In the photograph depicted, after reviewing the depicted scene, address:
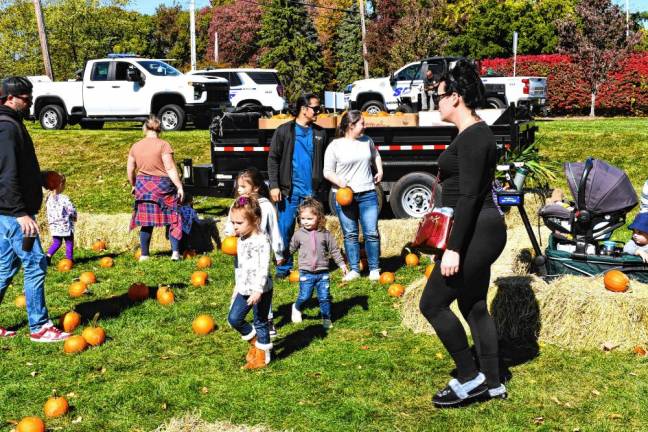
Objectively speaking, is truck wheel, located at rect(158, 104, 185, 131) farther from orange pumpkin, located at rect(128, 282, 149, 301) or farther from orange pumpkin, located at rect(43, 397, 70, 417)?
orange pumpkin, located at rect(43, 397, 70, 417)

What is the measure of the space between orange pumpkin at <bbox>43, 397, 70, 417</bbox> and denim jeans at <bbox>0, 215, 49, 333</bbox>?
65.2 inches

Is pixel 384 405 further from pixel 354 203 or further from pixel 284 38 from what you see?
pixel 284 38

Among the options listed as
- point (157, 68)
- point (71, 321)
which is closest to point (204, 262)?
point (71, 321)

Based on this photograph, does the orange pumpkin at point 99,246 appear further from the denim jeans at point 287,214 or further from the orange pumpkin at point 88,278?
the denim jeans at point 287,214

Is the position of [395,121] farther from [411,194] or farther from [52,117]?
[52,117]

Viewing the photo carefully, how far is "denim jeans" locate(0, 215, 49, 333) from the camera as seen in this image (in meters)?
6.58

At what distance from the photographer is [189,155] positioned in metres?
18.3

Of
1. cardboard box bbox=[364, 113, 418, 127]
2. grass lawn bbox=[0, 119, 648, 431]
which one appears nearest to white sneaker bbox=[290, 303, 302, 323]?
grass lawn bbox=[0, 119, 648, 431]

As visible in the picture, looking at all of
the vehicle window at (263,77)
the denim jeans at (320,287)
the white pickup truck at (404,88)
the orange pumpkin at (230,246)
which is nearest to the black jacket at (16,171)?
the orange pumpkin at (230,246)

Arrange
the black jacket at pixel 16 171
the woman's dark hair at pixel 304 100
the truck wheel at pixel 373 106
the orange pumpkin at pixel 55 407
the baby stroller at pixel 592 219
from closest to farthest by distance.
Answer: the orange pumpkin at pixel 55 407 < the black jacket at pixel 16 171 < the baby stroller at pixel 592 219 < the woman's dark hair at pixel 304 100 < the truck wheel at pixel 373 106

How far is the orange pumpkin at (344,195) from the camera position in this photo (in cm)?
839

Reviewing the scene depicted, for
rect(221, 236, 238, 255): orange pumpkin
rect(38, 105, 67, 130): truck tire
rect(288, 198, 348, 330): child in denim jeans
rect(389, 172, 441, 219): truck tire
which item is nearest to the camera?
rect(221, 236, 238, 255): orange pumpkin

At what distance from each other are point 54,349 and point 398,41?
3359 centimetres

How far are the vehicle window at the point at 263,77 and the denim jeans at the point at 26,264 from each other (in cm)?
2127
